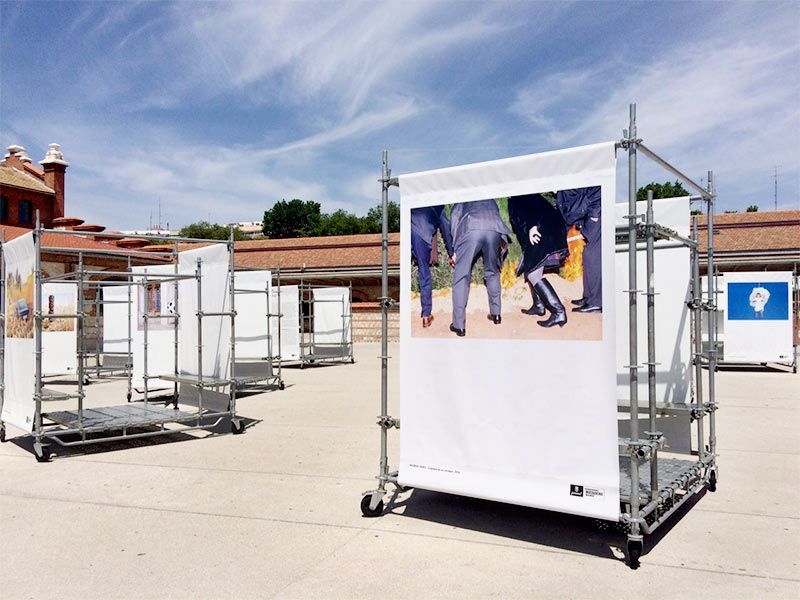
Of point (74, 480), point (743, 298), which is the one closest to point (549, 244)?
point (74, 480)

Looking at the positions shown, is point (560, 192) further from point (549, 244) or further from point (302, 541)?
point (302, 541)

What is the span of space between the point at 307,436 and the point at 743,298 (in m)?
13.2

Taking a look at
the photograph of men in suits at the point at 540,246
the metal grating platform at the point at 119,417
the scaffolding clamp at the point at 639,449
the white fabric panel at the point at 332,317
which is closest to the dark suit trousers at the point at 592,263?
the photograph of men in suits at the point at 540,246

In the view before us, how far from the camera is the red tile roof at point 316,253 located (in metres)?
33.3

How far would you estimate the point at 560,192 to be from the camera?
4.24 metres

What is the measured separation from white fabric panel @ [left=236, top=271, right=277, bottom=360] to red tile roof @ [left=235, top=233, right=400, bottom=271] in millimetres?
16917

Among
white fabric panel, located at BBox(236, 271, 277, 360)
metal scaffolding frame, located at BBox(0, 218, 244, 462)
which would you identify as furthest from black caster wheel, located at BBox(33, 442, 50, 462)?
white fabric panel, located at BBox(236, 271, 277, 360)

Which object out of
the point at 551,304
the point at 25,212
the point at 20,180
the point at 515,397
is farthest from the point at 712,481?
the point at 20,180

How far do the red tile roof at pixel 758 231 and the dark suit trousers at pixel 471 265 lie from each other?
2443 cm

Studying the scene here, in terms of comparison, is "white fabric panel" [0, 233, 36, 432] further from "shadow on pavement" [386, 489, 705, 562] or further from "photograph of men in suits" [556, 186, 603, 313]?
"photograph of men in suits" [556, 186, 603, 313]

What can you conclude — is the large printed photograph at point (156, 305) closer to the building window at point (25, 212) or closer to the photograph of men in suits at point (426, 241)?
the photograph of men in suits at point (426, 241)

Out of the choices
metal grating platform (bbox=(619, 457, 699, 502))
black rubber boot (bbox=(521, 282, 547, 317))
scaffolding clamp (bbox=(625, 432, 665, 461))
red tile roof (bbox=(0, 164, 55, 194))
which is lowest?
metal grating platform (bbox=(619, 457, 699, 502))

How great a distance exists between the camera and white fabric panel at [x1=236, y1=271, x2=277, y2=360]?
14.4 metres

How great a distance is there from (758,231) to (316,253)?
21224mm
